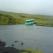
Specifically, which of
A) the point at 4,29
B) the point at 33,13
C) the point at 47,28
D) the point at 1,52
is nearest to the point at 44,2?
the point at 33,13

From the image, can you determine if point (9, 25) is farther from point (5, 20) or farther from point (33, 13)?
point (33, 13)

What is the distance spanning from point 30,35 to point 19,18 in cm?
20

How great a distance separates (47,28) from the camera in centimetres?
141

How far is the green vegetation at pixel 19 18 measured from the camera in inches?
54.8

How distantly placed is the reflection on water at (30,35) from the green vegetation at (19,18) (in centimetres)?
4

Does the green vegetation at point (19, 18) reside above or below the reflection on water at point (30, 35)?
above

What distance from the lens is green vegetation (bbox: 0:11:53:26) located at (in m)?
1.39

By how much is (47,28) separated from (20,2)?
1.21 ft

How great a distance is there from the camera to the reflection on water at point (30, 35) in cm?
138

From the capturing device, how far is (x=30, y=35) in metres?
1.40

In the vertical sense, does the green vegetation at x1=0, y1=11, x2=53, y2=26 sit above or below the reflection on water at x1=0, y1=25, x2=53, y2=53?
above

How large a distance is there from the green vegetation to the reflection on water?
0.13 ft

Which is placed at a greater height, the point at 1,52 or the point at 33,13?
the point at 33,13

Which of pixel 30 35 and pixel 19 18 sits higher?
pixel 19 18
